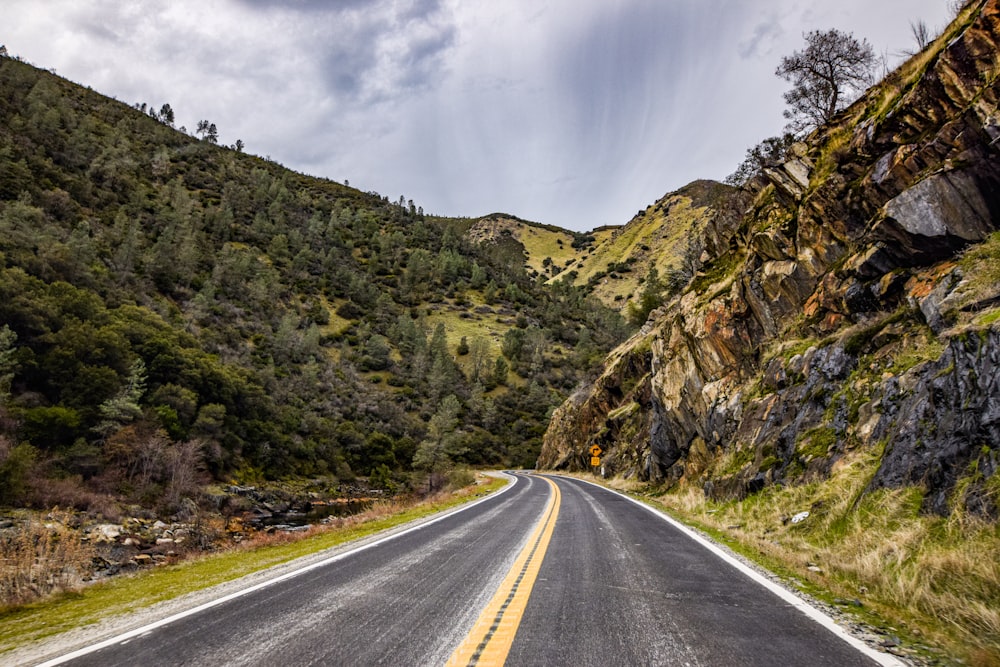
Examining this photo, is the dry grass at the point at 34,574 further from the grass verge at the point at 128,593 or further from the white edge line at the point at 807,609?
the white edge line at the point at 807,609

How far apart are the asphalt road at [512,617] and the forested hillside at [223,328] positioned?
94.6 feet

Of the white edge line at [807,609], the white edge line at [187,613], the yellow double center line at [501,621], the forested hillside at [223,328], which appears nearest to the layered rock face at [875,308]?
the white edge line at [807,609]

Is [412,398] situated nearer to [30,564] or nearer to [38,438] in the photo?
[38,438]

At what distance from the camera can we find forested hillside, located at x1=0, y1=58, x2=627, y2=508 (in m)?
30.8

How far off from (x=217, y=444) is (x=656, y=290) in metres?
65.1

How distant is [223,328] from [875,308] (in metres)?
66.9

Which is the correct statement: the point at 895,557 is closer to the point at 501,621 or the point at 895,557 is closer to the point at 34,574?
the point at 501,621

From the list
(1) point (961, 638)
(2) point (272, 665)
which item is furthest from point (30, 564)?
(1) point (961, 638)

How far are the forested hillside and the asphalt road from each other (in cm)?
2882

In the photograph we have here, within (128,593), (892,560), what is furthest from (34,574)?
(892,560)

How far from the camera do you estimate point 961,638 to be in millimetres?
3896

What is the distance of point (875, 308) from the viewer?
12195mm

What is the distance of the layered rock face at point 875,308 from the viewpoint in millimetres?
6949

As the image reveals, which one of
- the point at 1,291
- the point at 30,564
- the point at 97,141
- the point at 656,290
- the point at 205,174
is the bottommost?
the point at 30,564
